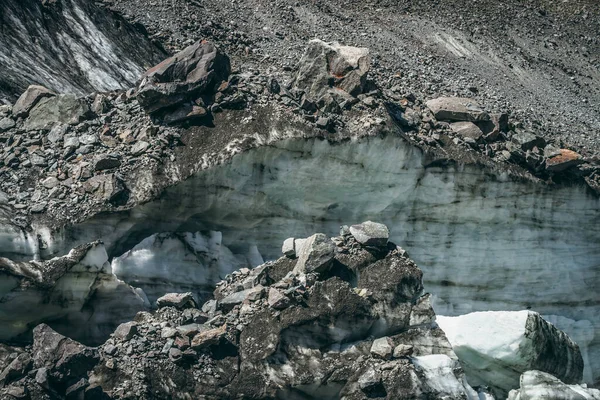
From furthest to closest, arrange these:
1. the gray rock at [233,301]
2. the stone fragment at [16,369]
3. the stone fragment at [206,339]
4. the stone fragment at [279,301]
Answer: the gray rock at [233,301]
the stone fragment at [279,301]
the stone fragment at [206,339]
the stone fragment at [16,369]

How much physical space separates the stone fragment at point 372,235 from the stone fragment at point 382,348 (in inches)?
89.4

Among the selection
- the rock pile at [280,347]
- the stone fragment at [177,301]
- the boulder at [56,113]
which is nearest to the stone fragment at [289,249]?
the rock pile at [280,347]

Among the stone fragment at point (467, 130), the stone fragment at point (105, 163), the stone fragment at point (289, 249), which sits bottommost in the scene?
the stone fragment at point (289, 249)

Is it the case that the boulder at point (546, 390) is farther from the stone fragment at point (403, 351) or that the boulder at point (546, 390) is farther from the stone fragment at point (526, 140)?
the stone fragment at point (526, 140)

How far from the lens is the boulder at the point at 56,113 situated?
2520 cm

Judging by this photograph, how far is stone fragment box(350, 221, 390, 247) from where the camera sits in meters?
23.2

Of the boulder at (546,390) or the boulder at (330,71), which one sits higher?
the boulder at (330,71)

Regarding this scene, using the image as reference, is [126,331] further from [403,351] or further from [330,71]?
[330,71]

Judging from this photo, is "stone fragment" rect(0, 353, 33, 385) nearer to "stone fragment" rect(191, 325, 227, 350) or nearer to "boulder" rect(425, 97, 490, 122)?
"stone fragment" rect(191, 325, 227, 350)

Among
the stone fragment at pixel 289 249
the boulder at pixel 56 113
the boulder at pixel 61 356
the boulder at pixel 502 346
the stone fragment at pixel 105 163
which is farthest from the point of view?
the boulder at pixel 56 113

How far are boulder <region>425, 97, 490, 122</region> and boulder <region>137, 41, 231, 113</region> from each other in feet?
17.6

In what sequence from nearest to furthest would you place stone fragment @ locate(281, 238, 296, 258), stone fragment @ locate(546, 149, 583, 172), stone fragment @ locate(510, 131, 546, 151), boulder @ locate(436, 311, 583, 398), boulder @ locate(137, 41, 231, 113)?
stone fragment @ locate(281, 238, 296, 258) < boulder @ locate(436, 311, 583, 398) < boulder @ locate(137, 41, 231, 113) < stone fragment @ locate(546, 149, 583, 172) < stone fragment @ locate(510, 131, 546, 151)

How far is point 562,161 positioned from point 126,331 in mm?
12416

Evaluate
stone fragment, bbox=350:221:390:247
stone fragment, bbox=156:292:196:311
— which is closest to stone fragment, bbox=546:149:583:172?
stone fragment, bbox=350:221:390:247
